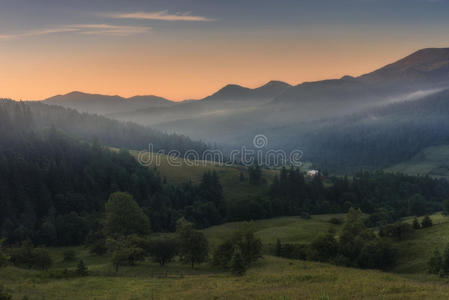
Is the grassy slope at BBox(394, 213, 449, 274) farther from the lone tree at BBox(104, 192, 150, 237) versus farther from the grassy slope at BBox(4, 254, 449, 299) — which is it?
the lone tree at BBox(104, 192, 150, 237)

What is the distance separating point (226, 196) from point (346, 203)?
58933 mm

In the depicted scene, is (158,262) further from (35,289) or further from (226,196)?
(226,196)

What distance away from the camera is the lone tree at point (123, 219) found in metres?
88.2

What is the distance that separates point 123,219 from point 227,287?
182 feet

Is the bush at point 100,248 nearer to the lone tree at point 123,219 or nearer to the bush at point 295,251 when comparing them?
the lone tree at point 123,219

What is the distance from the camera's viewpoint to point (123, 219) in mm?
88875

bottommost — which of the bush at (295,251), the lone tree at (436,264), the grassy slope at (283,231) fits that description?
the grassy slope at (283,231)

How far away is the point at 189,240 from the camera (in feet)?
216

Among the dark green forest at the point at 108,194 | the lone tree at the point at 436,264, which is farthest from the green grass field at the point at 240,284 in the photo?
the dark green forest at the point at 108,194

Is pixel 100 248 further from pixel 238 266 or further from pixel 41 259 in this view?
pixel 238 266

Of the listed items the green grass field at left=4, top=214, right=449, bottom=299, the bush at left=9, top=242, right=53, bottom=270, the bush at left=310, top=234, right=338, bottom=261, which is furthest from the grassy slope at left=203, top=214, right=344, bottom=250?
the bush at left=9, top=242, right=53, bottom=270

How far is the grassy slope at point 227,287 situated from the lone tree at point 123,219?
112 feet

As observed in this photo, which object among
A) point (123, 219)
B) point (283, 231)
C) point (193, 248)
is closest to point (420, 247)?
point (193, 248)

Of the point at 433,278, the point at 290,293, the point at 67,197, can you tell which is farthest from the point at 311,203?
the point at 290,293
